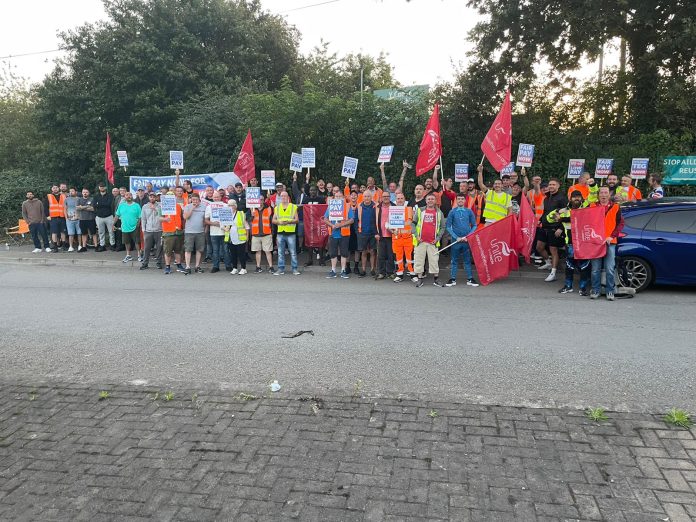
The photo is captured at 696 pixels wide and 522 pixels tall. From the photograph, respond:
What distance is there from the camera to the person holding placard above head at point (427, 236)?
10922mm

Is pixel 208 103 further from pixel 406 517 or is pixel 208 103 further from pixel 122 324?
pixel 406 517

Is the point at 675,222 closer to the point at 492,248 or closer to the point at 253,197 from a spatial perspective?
the point at 492,248

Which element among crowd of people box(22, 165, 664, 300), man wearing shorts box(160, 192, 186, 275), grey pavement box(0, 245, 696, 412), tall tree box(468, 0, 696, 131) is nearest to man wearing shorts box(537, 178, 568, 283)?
crowd of people box(22, 165, 664, 300)

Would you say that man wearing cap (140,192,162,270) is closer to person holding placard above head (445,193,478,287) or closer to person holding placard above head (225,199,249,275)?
person holding placard above head (225,199,249,275)

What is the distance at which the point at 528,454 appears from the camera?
146 inches

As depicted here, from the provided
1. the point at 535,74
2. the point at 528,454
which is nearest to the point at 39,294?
the point at 528,454

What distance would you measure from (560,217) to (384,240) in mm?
3527

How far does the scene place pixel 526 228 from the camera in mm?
10984

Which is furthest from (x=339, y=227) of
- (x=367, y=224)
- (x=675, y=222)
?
(x=675, y=222)

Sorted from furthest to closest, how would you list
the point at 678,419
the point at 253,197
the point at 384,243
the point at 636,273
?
the point at 253,197
the point at 384,243
the point at 636,273
the point at 678,419

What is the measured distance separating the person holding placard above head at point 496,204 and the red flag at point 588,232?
5.76ft

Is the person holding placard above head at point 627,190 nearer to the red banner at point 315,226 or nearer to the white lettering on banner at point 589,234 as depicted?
the white lettering on banner at point 589,234

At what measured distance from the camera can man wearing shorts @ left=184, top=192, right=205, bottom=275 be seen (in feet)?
41.8

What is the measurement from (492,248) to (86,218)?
12.5 metres
